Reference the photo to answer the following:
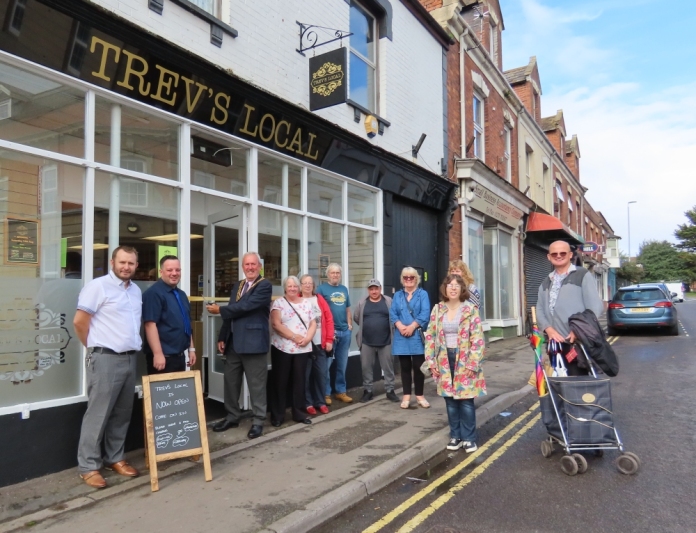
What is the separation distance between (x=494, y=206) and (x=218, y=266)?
9318 millimetres

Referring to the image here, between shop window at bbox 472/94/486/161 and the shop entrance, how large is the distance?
9072mm

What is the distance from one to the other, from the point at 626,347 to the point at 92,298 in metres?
13.4

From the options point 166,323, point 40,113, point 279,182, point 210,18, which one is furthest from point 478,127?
point 40,113

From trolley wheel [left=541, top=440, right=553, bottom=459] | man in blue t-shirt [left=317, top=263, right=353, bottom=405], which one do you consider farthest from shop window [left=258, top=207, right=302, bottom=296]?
trolley wheel [left=541, top=440, right=553, bottom=459]

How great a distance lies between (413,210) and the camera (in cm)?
1080

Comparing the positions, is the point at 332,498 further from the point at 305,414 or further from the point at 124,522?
the point at 305,414

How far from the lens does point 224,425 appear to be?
19.1ft

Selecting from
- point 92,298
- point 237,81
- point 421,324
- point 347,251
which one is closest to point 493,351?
point 347,251

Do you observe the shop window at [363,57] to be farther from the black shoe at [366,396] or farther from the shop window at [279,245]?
the black shoe at [366,396]

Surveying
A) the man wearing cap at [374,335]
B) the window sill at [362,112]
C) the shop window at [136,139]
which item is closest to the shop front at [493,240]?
the window sill at [362,112]

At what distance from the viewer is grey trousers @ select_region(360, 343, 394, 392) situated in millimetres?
7227

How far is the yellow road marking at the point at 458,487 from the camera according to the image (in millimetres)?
3696

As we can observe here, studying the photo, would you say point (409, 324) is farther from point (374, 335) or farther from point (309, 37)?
point (309, 37)

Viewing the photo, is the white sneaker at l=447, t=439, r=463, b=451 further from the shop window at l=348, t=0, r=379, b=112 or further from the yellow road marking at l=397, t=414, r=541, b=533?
the shop window at l=348, t=0, r=379, b=112
